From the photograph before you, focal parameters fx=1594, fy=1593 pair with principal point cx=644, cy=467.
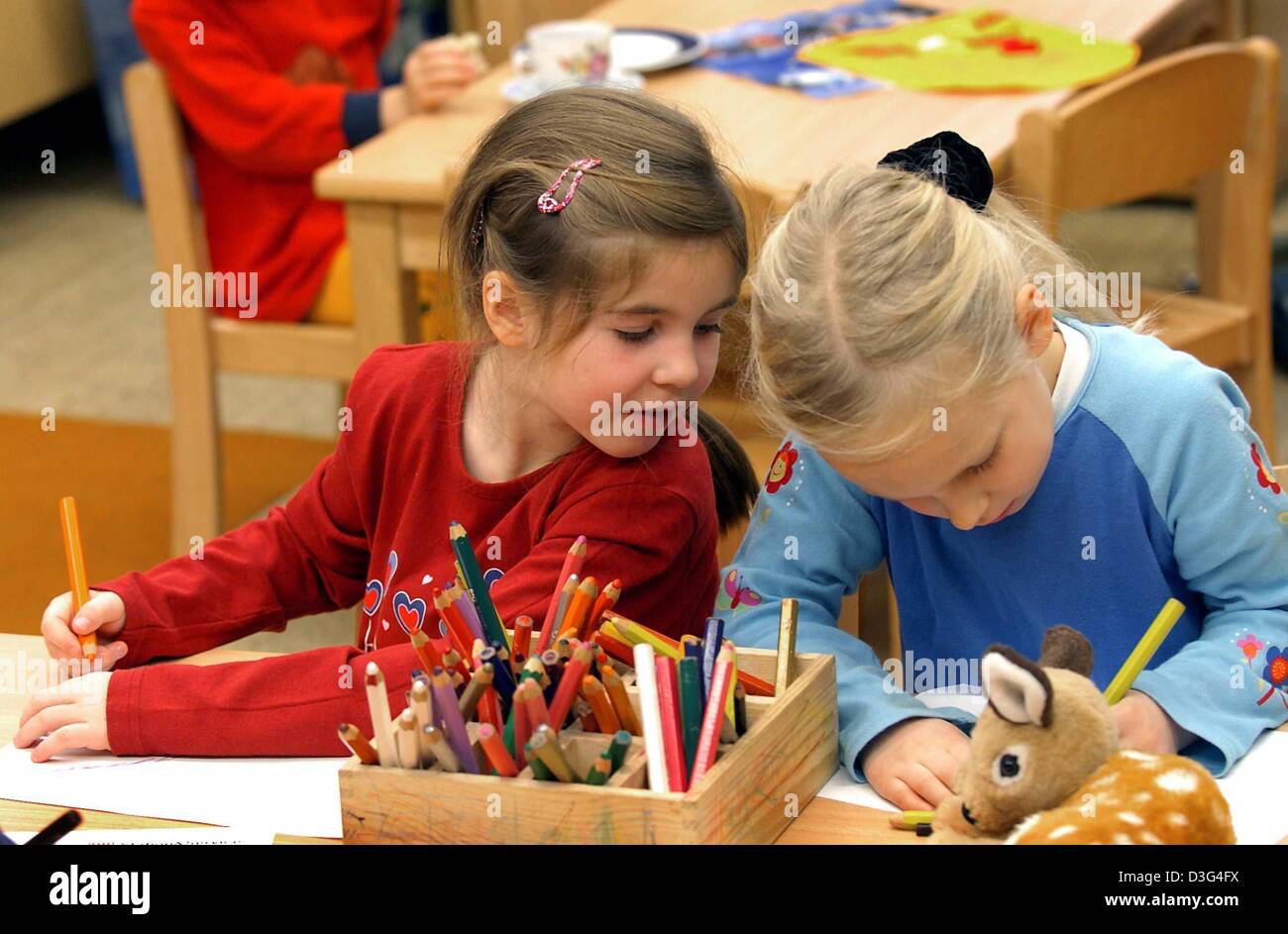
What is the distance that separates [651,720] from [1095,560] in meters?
0.45

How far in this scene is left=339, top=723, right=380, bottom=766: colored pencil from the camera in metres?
0.83

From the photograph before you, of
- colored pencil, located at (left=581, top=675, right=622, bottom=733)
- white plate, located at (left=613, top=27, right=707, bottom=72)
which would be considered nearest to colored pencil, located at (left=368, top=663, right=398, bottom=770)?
colored pencil, located at (left=581, top=675, right=622, bottom=733)

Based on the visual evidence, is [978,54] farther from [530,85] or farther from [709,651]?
[709,651]

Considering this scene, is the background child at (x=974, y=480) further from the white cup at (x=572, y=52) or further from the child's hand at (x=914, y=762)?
the white cup at (x=572, y=52)

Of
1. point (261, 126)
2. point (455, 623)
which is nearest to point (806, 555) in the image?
point (455, 623)

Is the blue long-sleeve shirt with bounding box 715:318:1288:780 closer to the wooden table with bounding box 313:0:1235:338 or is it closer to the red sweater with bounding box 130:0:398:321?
the wooden table with bounding box 313:0:1235:338

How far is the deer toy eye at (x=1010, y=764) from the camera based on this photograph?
2.51 ft

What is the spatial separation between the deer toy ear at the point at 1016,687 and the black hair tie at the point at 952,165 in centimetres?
40

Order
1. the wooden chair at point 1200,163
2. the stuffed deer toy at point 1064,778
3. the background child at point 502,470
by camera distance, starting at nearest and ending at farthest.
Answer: the stuffed deer toy at point 1064,778, the background child at point 502,470, the wooden chair at point 1200,163

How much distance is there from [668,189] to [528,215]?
108mm

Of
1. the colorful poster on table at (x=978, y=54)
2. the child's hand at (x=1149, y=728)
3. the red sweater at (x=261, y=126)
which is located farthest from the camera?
the red sweater at (x=261, y=126)

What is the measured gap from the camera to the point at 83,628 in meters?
1.14

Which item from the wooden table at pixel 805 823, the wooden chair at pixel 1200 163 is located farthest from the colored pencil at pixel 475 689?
the wooden chair at pixel 1200 163

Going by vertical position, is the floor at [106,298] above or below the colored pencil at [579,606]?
below
